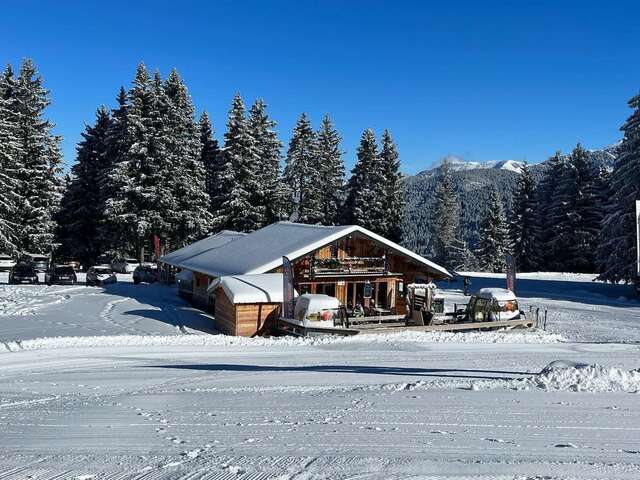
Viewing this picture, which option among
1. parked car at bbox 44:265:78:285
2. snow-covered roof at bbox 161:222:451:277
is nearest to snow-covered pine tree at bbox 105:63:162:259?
parked car at bbox 44:265:78:285

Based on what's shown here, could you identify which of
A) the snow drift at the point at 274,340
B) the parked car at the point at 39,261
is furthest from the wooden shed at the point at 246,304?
the parked car at the point at 39,261

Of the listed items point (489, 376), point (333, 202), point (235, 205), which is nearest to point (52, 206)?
point (235, 205)

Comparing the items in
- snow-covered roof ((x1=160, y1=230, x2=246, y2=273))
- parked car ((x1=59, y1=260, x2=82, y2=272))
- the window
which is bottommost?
the window

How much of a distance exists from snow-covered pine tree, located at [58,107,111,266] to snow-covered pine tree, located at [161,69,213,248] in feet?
20.8

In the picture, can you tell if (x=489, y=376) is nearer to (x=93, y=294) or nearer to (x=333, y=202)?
(x=93, y=294)

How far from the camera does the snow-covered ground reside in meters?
6.92

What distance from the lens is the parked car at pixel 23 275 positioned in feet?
121

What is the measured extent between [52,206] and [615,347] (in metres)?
42.4

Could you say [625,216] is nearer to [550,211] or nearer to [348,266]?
[348,266]

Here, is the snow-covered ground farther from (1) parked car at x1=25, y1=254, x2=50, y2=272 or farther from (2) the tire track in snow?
(1) parked car at x1=25, y1=254, x2=50, y2=272

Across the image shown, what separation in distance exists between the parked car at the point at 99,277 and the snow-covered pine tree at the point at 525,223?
1634 inches

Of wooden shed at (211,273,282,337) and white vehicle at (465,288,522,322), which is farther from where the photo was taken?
white vehicle at (465,288,522,322)

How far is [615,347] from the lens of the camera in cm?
1800

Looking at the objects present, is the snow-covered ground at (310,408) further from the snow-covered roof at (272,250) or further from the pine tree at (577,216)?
the pine tree at (577,216)
